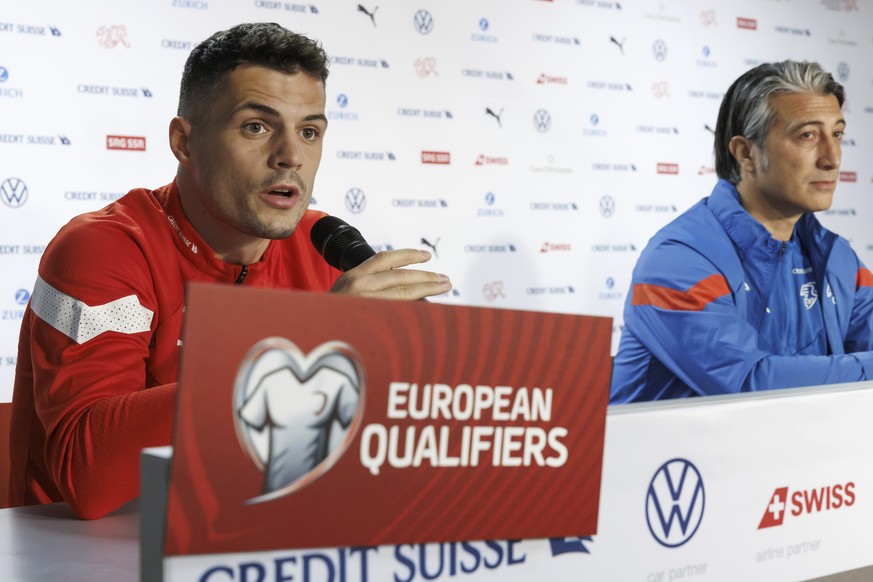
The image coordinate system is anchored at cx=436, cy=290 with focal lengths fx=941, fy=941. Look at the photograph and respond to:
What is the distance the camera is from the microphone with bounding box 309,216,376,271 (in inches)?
42.6

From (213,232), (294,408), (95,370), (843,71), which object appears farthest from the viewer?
(843,71)

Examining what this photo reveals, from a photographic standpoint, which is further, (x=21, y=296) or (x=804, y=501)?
(x=21, y=296)

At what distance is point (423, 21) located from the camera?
3746 mm

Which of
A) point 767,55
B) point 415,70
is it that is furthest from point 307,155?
point 767,55

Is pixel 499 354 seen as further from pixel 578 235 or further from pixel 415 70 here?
pixel 578 235

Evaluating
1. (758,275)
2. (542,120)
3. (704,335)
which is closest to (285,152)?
(704,335)

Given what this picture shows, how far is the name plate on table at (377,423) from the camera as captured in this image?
16.0 inches

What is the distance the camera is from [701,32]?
4500mm

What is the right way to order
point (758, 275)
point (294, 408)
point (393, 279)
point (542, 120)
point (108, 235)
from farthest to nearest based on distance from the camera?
point (542, 120)
point (758, 275)
point (108, 235)
point (393, 279)
point (294, 408)

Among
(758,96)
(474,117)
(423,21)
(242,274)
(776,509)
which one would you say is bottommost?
(776,509)

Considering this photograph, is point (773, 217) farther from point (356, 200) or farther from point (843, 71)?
point (843, 71)

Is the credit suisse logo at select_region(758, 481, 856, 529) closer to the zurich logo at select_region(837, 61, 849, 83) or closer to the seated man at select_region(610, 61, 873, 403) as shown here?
the seated man at select_region(610, 61, 873, 403)

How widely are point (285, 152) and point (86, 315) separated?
328mm

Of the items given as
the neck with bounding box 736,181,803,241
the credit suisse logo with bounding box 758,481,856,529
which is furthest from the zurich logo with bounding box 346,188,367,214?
the credit suisse logo with bounding box 758,481,856,529
